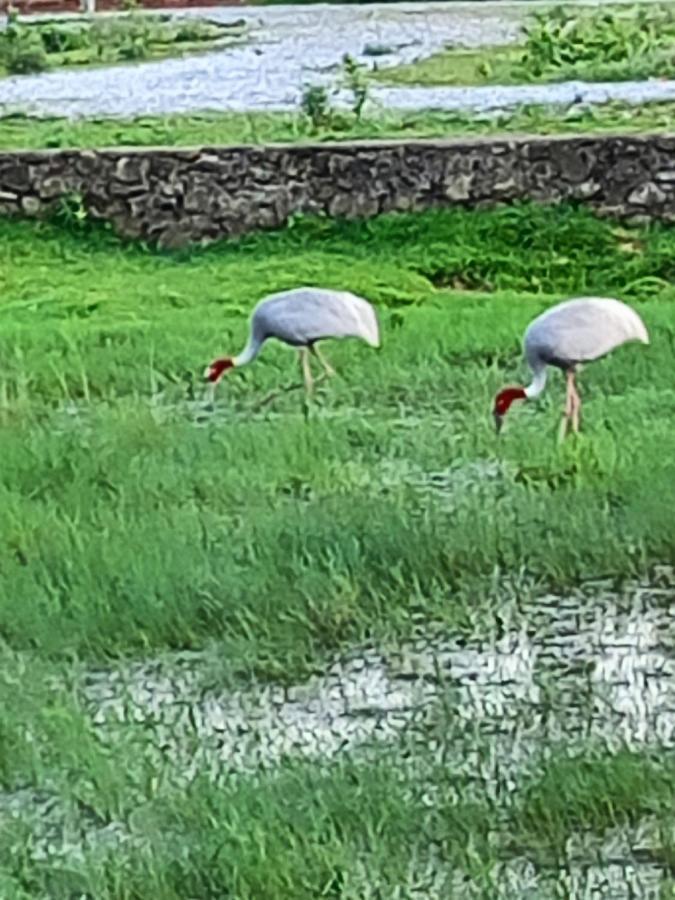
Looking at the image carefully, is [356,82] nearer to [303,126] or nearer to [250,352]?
[303,126]

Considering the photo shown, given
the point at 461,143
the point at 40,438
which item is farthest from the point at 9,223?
the point at 40,438

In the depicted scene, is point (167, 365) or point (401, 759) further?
point (167, 365)

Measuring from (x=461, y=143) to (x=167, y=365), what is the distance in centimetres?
161

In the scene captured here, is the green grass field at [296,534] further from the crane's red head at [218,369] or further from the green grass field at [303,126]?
the green grass field at [303,126]

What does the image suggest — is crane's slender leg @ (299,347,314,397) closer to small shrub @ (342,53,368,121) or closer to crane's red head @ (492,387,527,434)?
crane's red head @ (492,387,527,434)

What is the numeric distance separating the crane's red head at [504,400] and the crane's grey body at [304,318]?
0.39 meters

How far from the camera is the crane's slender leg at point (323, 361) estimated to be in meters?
4.03

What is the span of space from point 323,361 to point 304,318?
0.24 meters

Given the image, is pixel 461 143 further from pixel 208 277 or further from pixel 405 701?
pixel 405 701

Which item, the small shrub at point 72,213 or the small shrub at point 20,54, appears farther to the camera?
the small shrub at point 20,54

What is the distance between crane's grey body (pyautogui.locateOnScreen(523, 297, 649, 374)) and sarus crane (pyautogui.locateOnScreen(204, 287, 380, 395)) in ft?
1.34

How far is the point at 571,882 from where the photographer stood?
2.12 metres

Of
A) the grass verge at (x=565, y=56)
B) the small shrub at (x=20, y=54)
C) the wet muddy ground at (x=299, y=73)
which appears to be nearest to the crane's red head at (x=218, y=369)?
the wet muddy ground at (x=299, y=73)

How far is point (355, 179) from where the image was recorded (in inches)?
218
